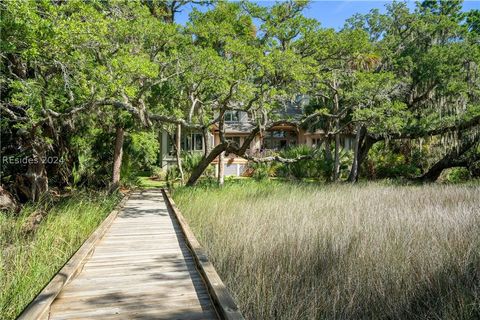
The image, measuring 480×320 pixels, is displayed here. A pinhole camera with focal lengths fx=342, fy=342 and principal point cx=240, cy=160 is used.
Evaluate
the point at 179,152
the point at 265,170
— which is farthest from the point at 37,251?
the point at 265,170

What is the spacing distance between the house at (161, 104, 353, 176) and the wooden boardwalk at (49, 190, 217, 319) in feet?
53.1

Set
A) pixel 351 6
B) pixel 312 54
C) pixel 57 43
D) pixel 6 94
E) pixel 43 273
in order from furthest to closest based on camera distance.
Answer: pixel 351 6 < pixel 312 54 < pixel 6 94 < pixel 57 43 < pixel 43 273

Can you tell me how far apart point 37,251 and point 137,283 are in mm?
2384

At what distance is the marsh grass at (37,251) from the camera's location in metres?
4.22

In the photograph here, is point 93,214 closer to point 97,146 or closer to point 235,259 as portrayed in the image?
point 235,259

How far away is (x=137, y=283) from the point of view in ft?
14.7

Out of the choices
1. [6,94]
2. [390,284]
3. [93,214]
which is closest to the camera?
[390,284]

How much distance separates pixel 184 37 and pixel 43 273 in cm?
1002

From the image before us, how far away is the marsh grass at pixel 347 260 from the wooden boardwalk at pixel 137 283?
0.57m

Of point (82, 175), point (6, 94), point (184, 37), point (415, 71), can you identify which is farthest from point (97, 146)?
point (415, 71)

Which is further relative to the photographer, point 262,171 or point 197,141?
point 197,141

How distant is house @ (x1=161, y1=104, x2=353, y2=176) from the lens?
25641 mm

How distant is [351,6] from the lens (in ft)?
59.8

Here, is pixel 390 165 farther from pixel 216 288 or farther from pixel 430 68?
pixel 216 288
